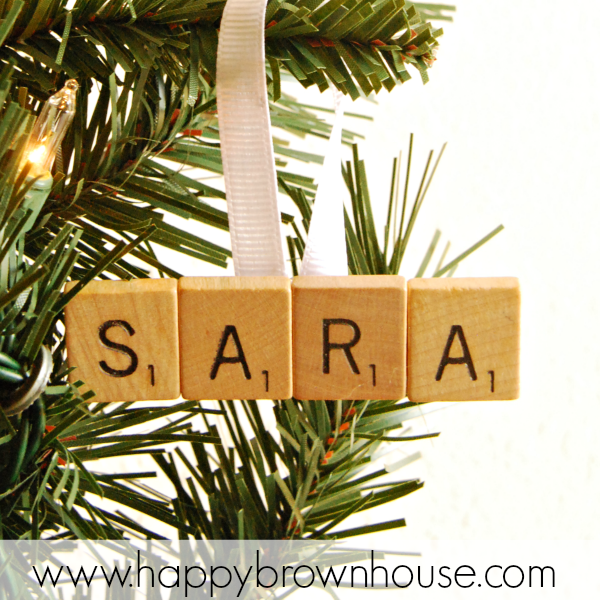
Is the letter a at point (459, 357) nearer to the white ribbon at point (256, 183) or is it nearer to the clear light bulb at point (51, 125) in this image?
the white ribbon at point (256, 183)

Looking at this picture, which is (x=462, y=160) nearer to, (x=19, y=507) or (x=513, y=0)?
(x=513, y=0)

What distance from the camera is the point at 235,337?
0.28 m

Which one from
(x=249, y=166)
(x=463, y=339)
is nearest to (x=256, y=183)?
(x=249, y=166)

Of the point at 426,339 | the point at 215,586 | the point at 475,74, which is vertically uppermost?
the point at 475,74

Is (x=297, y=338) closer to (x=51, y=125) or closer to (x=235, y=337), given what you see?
(x=235, y=337)

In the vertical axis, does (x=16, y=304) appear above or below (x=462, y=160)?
below

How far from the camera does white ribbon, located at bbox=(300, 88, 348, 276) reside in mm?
295

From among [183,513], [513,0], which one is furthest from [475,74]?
[183,513]

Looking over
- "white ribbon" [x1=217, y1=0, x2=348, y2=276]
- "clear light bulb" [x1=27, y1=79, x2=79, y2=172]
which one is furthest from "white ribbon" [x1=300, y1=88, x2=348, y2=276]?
"clear light bulb" [x1=27, y1=79, x2=79, y2=172]

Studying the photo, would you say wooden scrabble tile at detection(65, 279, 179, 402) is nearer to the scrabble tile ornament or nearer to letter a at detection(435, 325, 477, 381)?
the scrabble tile ornament

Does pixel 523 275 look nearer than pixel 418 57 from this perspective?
No

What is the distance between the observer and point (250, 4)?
0.24 metres

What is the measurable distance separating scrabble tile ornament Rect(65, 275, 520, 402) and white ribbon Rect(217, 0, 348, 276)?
0.8 inches

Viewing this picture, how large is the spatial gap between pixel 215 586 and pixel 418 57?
0.27m
